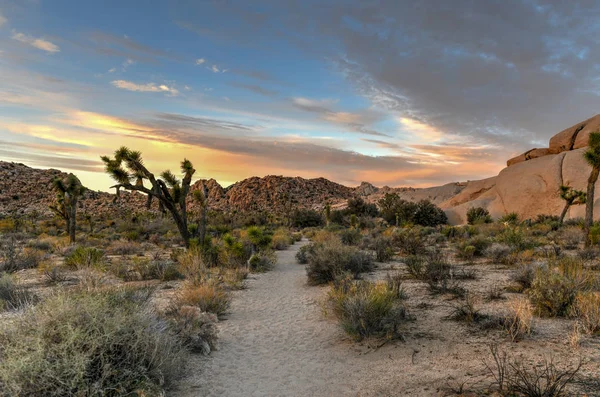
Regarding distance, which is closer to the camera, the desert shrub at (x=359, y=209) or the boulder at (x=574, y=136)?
the boulder at (x=574, y=136)

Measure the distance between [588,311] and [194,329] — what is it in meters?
6.64

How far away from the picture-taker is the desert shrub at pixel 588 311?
581 cm

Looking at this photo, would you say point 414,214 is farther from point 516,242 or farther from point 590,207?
point 516,242

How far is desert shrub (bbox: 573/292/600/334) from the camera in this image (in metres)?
5.81

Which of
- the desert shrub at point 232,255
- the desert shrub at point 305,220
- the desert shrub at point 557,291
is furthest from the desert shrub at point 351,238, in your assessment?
the desert shrub at point 305,220

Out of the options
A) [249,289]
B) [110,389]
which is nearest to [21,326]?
[110,389]

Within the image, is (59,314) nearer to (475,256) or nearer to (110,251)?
(475,256)

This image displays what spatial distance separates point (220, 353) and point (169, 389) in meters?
1.59

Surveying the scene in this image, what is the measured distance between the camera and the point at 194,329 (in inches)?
261

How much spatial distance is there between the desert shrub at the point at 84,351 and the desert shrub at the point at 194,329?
131 cm

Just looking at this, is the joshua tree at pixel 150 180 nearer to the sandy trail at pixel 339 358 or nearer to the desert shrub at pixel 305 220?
the sandy trail at pixel 339 358

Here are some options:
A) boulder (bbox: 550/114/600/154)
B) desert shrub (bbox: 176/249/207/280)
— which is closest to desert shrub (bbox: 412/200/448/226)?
boulder (bbox: 550/114/600/154)

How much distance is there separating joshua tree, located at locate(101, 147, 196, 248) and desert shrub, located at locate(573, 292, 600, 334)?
1383cm

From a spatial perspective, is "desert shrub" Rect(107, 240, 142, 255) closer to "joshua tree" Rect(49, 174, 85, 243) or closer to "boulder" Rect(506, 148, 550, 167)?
"joshua tree" Rect(49, 174, 85, 243)
